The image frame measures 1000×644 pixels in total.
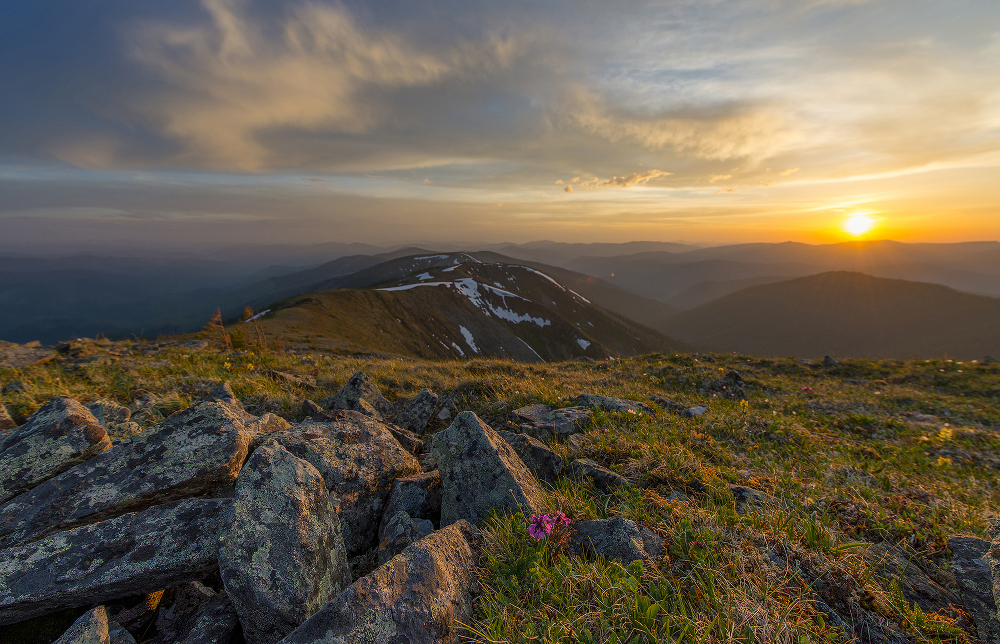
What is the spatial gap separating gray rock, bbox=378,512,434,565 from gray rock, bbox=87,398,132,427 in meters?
5.30

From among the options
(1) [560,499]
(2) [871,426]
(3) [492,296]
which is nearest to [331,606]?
(1) [560,499]

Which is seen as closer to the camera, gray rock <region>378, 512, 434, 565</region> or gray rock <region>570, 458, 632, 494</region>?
gray rock <region>378, 512, 434, 565</region>

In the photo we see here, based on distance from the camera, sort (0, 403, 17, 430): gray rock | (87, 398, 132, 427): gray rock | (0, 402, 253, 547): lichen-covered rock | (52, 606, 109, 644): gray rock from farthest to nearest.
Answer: (87, 398, 132, 427): gray rock
(0, 403, 17, 430): gray rock
(0, 402, 253, 547): lichen-covered rock
(52, 606, 109, 644): gray rock

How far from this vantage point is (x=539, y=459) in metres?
5.43

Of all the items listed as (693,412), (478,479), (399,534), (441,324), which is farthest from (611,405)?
(441,324)

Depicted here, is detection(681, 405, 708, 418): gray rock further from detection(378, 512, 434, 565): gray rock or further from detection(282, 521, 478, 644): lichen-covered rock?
detection(282, 521, 478, 644): lichen-covered rock

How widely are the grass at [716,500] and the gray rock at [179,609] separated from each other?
2.69 m

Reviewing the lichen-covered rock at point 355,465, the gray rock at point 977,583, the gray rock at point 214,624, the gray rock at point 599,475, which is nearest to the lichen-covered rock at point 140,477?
the lichen-covered rock at point 355,465

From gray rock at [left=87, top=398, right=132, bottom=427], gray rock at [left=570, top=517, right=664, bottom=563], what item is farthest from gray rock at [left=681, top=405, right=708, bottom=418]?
gray rock at [left=87, top=398, right=132, bottom=427]

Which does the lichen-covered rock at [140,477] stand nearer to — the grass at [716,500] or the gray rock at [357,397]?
the grass at [716,500]

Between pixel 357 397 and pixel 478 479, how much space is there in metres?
4.92

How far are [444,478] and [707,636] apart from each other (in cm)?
289

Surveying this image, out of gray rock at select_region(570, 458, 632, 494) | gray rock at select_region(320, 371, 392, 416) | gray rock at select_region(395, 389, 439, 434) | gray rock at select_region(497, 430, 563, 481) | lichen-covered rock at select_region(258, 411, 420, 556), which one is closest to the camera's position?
lichen-covered rock at select_region(258, 411, 420, 556)

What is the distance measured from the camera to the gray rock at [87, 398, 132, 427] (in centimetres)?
609
